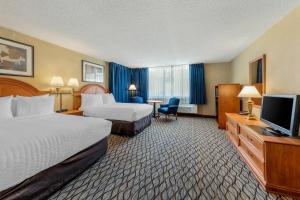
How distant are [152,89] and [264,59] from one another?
4738 millimetres

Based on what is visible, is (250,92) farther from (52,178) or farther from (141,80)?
(141,80)

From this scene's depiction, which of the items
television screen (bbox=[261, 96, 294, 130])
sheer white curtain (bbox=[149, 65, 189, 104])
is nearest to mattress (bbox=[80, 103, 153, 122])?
television screen (bbox=[261, 96, 294, 130])


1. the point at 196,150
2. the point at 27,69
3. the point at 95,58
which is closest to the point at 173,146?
the point at 196,150

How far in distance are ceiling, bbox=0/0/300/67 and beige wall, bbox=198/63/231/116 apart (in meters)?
2.20

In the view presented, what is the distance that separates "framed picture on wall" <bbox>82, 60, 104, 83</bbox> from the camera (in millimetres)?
4559

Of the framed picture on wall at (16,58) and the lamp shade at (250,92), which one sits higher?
the framed picture on wall at (16,58)

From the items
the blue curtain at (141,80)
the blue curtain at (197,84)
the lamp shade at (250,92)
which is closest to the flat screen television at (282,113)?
the lamp shade at (250,92)

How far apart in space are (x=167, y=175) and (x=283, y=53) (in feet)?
8.90

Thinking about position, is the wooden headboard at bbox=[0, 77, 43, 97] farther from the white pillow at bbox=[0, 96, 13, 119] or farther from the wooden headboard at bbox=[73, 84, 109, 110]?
the wooden headboard at bbox=[73, 84, 109, 110]

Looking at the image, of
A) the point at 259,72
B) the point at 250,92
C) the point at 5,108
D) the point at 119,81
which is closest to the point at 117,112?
the point at 5,108

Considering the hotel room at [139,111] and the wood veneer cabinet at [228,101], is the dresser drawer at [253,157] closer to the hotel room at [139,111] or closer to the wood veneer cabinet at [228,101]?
the hotel room at [139,111]

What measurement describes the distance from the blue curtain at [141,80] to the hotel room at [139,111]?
104 inches

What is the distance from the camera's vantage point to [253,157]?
194 centimetres

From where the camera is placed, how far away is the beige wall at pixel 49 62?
3057 millimetres
